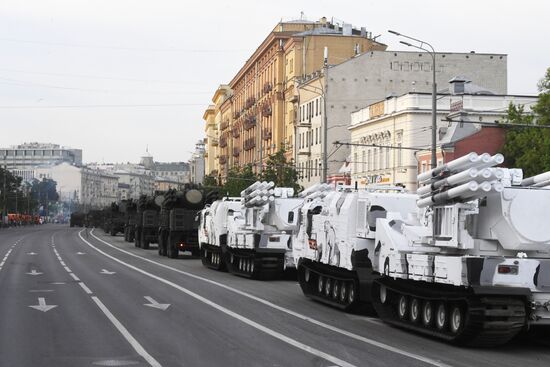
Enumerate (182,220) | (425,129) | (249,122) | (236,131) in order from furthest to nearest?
(236,131)
(249,122)
(425,129)
(182,220)

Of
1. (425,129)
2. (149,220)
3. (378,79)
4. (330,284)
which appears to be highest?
(378,79)

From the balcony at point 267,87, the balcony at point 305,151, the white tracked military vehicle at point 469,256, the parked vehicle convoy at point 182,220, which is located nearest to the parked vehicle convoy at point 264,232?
the white tracked military vehicle at point 469,256

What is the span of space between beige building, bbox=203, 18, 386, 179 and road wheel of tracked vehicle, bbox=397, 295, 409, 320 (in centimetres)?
5338

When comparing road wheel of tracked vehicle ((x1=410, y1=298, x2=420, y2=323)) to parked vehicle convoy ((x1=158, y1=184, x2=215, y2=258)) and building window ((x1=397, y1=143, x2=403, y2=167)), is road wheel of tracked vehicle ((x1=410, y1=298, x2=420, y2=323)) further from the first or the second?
building window ((x1=397, y1=143, x2=403, y2=167))

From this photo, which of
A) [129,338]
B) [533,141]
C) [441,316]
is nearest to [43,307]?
[129,338]

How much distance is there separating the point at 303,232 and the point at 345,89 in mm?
54351

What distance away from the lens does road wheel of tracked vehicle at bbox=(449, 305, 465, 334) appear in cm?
1667

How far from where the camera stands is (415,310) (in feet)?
61.3

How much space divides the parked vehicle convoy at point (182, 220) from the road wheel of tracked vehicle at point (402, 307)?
99.0ft

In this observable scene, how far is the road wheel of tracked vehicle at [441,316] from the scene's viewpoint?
17391 mm

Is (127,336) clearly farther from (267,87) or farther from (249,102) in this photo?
(249,102)

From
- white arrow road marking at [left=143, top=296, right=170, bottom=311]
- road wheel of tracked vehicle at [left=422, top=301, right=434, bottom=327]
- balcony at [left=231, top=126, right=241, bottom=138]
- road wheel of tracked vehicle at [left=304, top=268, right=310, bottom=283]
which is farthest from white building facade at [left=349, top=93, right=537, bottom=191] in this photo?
balcony at [left=231, top=126, right=241, bottom=138]

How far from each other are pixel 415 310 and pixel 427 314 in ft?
1.84

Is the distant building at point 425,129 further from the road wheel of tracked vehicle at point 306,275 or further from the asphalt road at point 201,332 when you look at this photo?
the asphalt road at point 201,332
